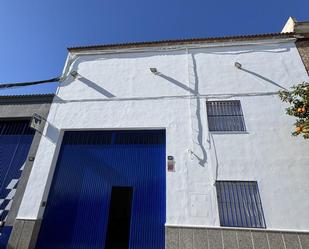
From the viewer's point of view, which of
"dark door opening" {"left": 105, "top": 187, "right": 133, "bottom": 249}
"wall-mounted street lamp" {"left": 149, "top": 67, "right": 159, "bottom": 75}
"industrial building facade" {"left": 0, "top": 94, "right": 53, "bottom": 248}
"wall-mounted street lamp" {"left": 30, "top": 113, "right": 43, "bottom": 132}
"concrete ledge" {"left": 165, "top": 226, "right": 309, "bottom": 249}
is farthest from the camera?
"wall-mounted street lamp" {"left": 149, "top": 67, "right": 159, "bottom": 75}

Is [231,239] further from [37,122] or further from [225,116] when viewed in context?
[37,122]

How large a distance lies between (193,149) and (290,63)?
589 centimetres

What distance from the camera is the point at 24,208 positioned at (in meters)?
7.75

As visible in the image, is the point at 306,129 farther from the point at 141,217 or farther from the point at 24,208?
the point at 24,208

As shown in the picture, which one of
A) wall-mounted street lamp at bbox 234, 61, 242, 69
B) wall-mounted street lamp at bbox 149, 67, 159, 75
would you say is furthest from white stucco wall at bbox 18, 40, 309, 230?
wall-mounted street lamp at bbox 149, 67, 159, 75

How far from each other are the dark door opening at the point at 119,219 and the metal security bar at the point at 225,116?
13.4 ft

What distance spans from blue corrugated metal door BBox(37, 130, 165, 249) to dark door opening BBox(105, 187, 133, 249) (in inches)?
1.3

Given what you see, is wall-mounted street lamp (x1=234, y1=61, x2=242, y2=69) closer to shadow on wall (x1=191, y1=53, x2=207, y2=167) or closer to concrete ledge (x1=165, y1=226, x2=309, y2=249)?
shadow on wall (x1=191, y1=53, x2=207, y2=167)

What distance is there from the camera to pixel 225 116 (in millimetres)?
8734

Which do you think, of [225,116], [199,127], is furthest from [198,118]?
[225,116]

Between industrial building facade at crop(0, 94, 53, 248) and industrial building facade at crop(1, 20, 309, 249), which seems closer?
industrial building facade at crop(1, 20, 309, 249)

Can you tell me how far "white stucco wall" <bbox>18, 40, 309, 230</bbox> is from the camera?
7102 mm

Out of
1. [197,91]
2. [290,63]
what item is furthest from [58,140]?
[290,63]

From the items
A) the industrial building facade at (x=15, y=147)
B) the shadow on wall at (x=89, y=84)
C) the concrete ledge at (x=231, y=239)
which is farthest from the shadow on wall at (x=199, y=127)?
the industrial building facade at (x=15, y=147)
